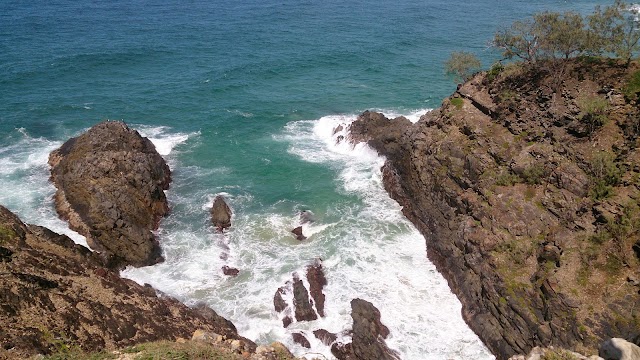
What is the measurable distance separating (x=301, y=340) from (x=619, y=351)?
20310 millimetres

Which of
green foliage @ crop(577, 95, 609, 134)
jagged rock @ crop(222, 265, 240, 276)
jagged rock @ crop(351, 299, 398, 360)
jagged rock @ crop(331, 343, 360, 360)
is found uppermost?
green foliage @ crop(577, 95, 609, 134)

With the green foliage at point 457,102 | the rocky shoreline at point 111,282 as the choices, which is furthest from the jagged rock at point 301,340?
the green foliage at point 457,102

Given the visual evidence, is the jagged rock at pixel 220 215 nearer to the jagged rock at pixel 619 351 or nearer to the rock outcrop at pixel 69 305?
the rock outcrop at pixel 69 305

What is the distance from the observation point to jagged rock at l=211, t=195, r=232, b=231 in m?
44.5

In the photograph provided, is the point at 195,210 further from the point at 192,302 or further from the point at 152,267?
the point at 192,302

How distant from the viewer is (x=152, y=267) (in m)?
39.6

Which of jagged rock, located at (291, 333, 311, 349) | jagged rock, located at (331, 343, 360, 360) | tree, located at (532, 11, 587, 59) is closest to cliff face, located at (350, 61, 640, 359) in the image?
tree, located at (532, 11, 587, 59)

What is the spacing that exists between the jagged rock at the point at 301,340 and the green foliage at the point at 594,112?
26784 millimetres

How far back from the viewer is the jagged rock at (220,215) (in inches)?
1751

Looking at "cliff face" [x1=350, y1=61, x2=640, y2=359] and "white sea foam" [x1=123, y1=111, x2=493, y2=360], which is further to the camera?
"white sea foam" [x1=123, y1=111, x2=493, y2=360]

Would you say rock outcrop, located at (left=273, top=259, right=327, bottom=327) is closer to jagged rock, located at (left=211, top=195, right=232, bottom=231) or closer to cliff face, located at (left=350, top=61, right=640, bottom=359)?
jagged rock, located at (left=211, top=195, right=232, bottom=231)

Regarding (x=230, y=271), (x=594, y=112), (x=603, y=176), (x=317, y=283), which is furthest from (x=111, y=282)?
(x=594, y=112)

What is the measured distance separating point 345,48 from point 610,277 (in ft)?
240

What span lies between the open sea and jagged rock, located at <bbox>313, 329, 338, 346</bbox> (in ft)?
1.69
